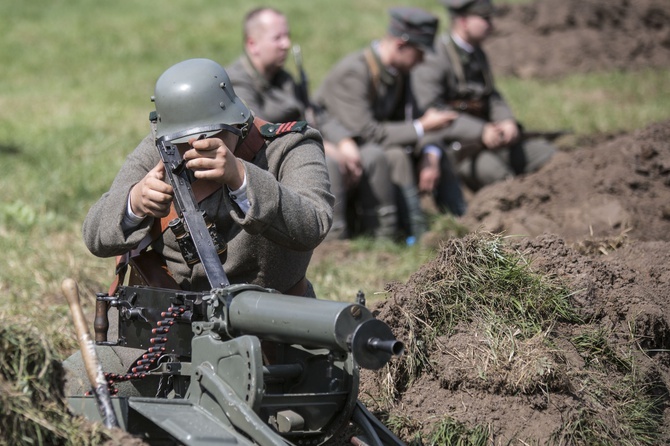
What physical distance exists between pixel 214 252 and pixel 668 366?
7.66 ft

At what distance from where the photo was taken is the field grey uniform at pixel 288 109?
27.9ft

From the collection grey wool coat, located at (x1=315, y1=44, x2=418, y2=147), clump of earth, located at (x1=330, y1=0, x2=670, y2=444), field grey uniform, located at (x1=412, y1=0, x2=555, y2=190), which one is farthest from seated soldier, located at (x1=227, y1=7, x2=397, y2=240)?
field grey uniform, located at (x1=412, y1=0, x2=555, y2=190)

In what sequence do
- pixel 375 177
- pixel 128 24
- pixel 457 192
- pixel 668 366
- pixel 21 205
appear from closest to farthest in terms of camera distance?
1. pixel 668 366
2. pixel 21 205
3. pixel 375 177
4. pixel 457 192
5. pixel 128 24

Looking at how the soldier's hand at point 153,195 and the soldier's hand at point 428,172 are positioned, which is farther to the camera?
the soldier's hand at point 428,172

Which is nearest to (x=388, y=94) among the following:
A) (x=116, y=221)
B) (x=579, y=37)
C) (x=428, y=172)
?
(x=428, y=172)

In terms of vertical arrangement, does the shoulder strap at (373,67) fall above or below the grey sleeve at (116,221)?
below

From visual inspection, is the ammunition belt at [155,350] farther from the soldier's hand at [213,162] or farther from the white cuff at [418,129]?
the white cuff at [418,129]

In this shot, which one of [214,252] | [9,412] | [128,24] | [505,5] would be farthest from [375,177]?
[505,5]

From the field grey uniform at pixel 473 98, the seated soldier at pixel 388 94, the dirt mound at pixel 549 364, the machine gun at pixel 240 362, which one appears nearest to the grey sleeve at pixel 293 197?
the machine gun at pixel 240 362

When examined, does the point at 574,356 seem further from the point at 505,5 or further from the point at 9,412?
the point at 505,5

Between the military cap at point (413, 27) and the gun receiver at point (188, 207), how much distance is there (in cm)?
554

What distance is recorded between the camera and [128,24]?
1727cm

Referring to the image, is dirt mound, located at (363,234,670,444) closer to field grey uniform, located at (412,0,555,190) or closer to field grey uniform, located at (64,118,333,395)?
field grey uniform, located at (64,118,333,395)

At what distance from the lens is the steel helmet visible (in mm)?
4176
